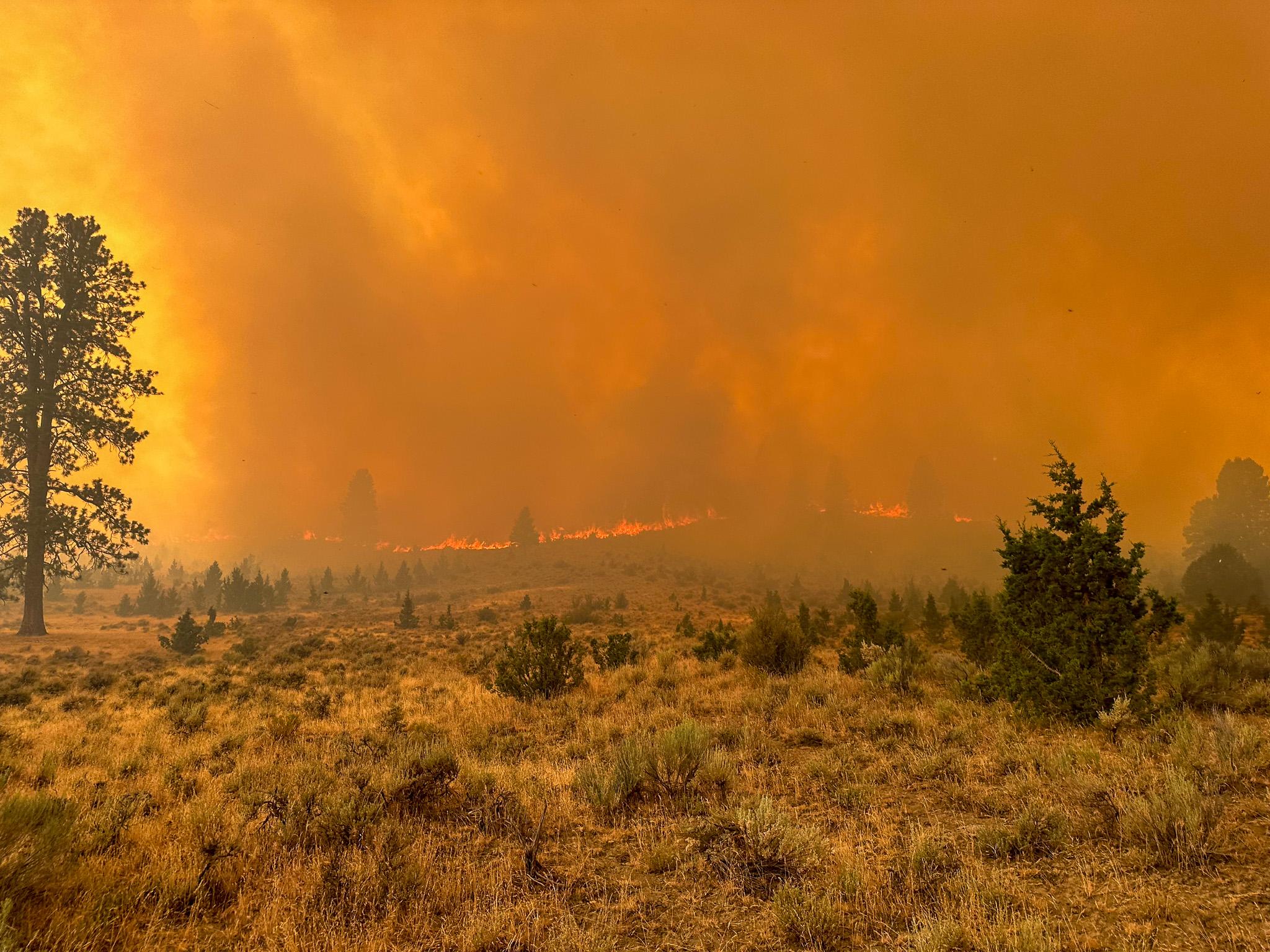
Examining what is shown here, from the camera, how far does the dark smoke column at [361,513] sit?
111500mm

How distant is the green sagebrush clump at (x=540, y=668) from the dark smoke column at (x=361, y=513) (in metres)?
110

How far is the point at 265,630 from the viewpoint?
32688 mm

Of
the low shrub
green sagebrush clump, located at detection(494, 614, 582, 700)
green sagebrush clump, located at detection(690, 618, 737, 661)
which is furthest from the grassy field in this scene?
green sagebrush clump, located at detection(690, 618, 737, 661)

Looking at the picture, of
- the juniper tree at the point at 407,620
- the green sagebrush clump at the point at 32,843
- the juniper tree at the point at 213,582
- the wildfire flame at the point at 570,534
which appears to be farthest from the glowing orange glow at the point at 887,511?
the green sagebrush clump at the point at 32,843

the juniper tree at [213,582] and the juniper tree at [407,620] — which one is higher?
the juniper tree at [213,582]

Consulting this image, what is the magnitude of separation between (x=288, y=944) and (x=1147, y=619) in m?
11.8

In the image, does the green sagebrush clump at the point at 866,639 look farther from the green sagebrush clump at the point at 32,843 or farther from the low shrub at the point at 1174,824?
the green sagebrush clump at the point at 32,843

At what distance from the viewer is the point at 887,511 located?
5187 inches

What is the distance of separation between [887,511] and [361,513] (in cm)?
12255

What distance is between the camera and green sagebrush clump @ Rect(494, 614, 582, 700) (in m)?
13.4

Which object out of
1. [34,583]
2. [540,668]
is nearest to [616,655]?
[540,668]

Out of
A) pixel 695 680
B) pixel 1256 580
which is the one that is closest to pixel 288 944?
pixel 695 680

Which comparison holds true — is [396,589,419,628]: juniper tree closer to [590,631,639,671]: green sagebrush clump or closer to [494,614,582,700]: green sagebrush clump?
[590,631,639,671]: green sagebrush clump

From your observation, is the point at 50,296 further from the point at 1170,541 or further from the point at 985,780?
the point at 1170,541
